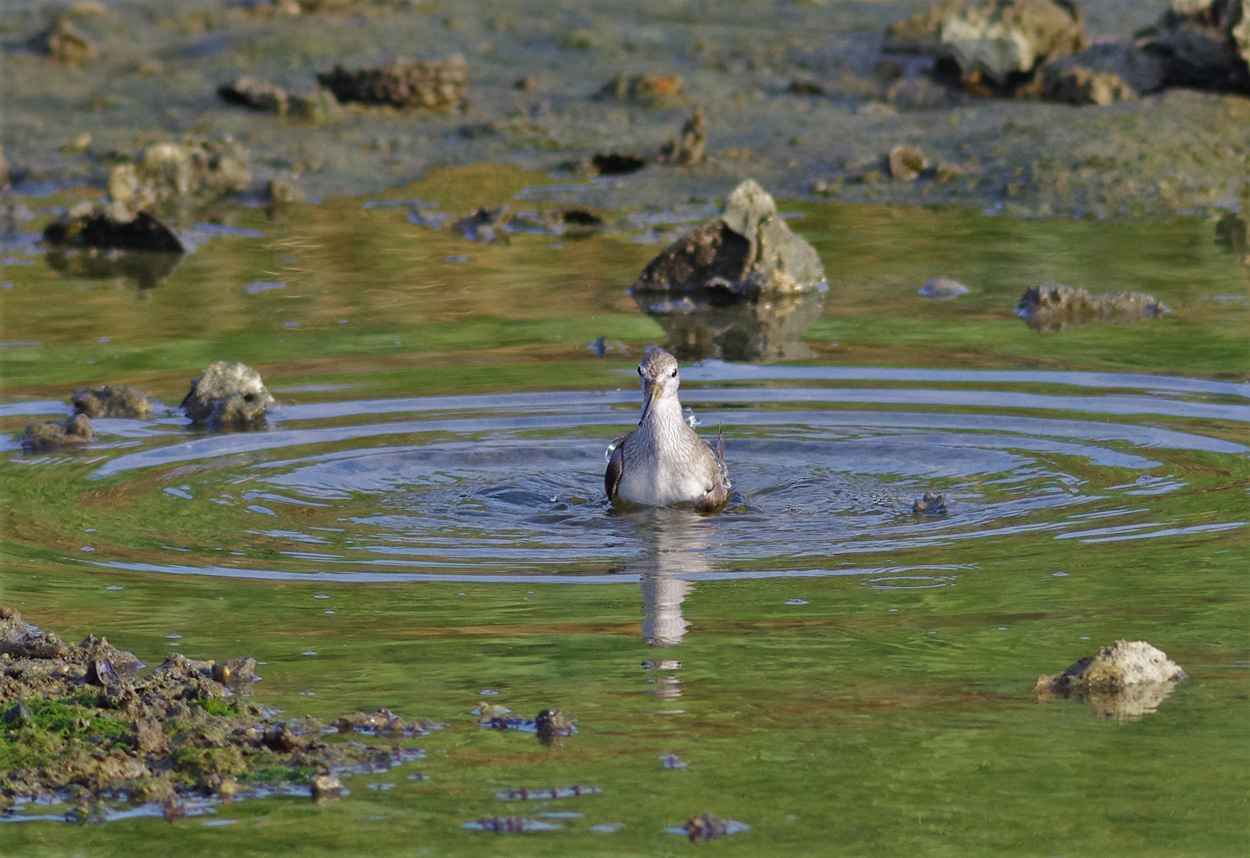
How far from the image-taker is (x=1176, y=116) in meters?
16.7

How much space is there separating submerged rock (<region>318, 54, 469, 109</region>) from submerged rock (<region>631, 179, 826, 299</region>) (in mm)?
6125

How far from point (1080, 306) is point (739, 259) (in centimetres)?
247

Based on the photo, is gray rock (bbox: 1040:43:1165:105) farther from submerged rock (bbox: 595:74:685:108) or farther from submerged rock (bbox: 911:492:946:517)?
submerged rock (bbox: 911:492:946:517)

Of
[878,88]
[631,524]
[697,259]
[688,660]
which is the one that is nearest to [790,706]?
[688,660]

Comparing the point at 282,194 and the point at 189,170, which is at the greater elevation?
the point at 189,170

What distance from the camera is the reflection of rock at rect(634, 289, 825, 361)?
1184 centimetres

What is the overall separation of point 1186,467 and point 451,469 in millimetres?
3433

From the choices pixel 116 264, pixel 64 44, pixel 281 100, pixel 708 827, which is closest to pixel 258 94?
pixel 281 100

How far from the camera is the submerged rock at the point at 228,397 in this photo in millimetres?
10336

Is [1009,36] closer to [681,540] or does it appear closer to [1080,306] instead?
[1080,306]

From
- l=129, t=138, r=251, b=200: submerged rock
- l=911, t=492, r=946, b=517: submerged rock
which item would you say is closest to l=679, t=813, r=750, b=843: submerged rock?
l=911, t=492, r=946, b=517: submerged rock

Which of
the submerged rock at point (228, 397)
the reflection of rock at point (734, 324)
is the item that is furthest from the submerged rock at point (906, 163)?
the submerged rock at point (228, 397)

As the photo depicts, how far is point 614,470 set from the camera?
29.6 feet

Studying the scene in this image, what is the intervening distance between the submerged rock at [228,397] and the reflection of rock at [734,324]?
2613mm
